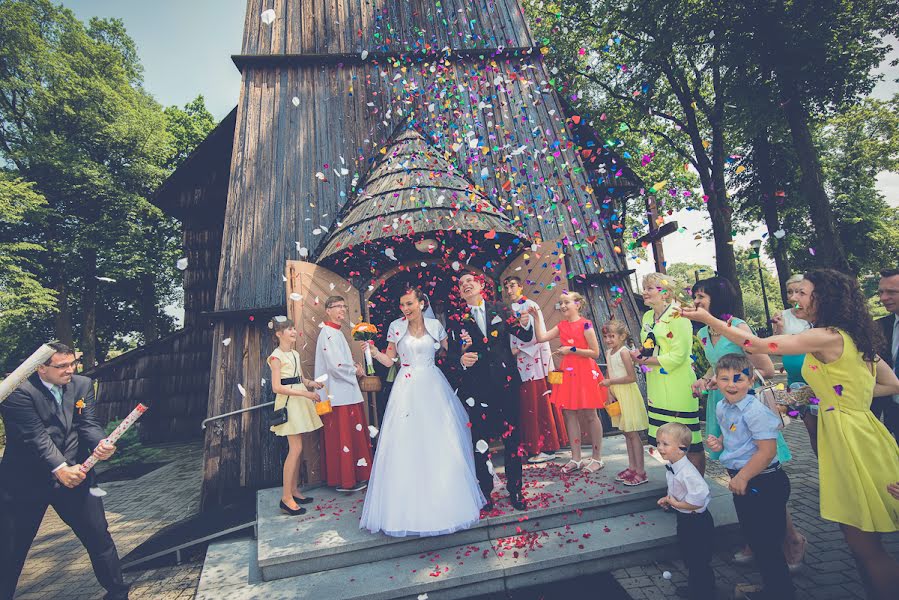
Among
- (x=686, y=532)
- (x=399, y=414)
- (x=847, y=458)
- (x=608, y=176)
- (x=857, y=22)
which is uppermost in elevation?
(x=857, y=22)

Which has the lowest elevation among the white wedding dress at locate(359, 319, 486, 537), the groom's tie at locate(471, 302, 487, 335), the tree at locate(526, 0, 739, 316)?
the white wedding dress at locate(359, 319, 486, 537)

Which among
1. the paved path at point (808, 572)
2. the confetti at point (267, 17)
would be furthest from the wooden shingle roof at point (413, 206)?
the confetti at point (267, 17)

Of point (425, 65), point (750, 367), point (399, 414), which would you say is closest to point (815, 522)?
point (750, 367)

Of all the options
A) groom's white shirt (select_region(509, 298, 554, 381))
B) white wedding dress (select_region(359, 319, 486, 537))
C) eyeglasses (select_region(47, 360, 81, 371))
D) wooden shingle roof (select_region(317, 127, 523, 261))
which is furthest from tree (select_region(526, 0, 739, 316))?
eyeglasses (select_region(47, 360, 81, 371))

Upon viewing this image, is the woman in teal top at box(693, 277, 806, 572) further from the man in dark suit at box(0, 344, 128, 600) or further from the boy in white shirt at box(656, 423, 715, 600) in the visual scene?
the man in dark suit at box(0, 344, 128, 600)

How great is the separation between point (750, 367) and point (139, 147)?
23.8 meters

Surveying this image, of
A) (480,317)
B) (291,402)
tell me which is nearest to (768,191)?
(480,317)

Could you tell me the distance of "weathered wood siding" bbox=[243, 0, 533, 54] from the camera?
7.98 meters

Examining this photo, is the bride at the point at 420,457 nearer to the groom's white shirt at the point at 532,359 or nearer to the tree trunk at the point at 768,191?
the groom's white shirt at the point at 532,359

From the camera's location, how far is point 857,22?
10578 mm

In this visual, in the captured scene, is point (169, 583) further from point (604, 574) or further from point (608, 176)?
point (608, 176)

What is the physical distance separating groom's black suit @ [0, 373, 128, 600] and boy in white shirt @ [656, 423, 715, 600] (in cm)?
463

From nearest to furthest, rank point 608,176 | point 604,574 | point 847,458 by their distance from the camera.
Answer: point 847,458 → point 604,574 → point 608,176

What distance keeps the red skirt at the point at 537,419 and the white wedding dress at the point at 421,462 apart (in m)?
1.52
